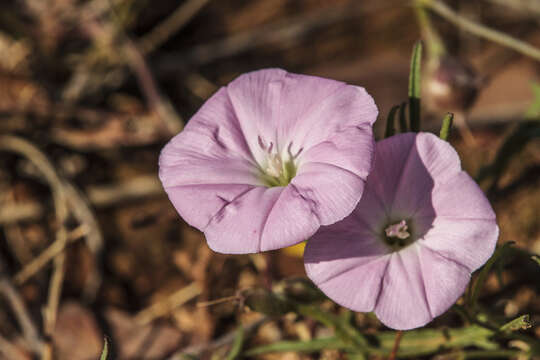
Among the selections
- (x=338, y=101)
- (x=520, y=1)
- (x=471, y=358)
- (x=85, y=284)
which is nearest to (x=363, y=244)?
(x=338, y=101)

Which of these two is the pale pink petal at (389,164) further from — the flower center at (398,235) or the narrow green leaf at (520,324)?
the narrow green leaf at (520,324)

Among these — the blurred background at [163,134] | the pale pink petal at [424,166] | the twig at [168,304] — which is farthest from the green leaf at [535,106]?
the twig at [168,304]

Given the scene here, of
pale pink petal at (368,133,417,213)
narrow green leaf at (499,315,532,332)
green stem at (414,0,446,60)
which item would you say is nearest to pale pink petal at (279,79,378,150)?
pale pink petal at (368,133,417,213)

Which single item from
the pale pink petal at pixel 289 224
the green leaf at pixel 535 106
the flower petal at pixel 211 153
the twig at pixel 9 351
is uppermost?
the flower petal at pixel 211 153

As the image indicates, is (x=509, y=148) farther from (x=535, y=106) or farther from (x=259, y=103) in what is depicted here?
(x=259, y=103)

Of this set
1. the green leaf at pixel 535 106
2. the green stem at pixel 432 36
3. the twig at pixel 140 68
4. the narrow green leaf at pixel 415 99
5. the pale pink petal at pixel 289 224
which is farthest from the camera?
the twig at pixel 140 68

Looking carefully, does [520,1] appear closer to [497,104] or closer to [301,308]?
[497,104]

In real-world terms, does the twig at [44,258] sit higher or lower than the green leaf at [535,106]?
lower

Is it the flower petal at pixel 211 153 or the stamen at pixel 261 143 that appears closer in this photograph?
the flower petal at pixel 211 153
